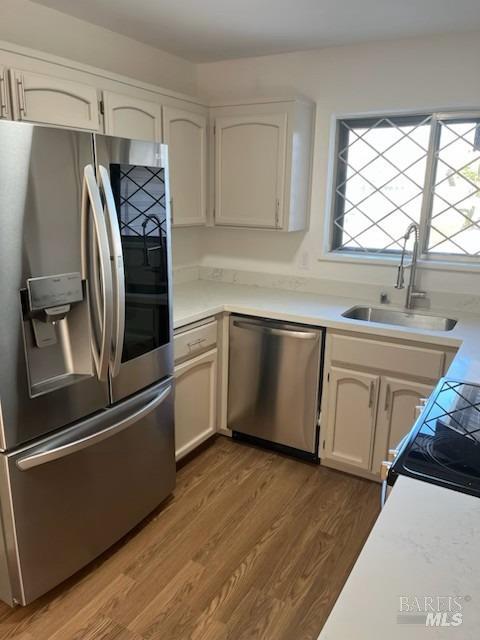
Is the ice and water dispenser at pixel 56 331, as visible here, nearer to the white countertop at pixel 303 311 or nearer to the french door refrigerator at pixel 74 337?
the french door refrigerator at pixel 74 337

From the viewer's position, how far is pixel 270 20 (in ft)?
7.62

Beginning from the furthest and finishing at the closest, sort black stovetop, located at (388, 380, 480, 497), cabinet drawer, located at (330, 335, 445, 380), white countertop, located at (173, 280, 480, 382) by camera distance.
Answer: cabinet drawer, located at (330, 335, 445, 380)
white countertop, located at (173, 280, 480, 382)
black stovetop, located at (388, 380, 480, 497)

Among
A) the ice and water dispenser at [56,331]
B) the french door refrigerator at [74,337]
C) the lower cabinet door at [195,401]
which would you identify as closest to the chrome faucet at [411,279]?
the lower cabinet door at [195,401]

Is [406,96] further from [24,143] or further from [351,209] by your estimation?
[24,143]

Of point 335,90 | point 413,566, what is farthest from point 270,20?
point 413,566

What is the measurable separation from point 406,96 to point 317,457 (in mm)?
2076

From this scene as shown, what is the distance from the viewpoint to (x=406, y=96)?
2.63m

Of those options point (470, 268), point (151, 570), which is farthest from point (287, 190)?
point (151, 570)

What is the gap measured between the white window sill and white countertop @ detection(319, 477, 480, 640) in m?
1.95

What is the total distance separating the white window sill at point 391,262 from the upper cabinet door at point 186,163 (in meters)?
0.87

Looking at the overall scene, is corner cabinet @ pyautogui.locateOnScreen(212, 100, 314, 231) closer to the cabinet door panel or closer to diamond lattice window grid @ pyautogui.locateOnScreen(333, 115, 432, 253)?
diamond lattice window grid @ pyautogui.locateOnScreen(333, 115, 432, 253)

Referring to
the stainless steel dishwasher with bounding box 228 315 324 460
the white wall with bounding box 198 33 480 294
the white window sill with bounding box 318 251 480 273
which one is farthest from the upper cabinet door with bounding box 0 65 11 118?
the white window sill with bounding box 318 251 480 273

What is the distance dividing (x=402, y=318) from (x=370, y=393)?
578 millimetres

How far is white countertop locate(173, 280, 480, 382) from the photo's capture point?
2.05 metres
